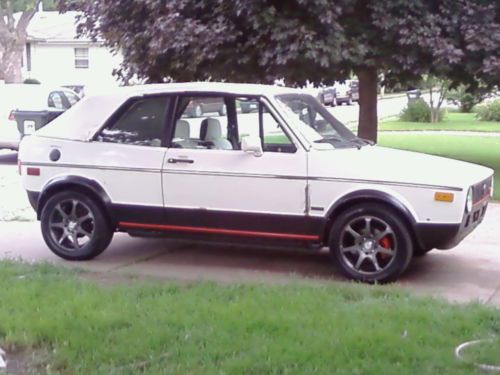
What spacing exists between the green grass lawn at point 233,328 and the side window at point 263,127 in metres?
1.42

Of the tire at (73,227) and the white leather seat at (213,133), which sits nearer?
the white leather seat at (213,133)

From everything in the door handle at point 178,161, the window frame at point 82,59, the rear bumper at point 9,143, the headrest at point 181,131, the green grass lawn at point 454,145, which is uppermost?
the window frame at point 82,59

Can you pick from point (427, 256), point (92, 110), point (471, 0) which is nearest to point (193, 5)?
point (471, 0)

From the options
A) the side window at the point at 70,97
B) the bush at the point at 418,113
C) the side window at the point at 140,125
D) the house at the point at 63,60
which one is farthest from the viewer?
the house at the point at 63,60

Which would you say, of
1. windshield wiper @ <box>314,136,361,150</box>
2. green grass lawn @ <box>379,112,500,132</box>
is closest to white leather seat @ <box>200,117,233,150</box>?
windshield wiper @ <box>314,136,361,150</box>

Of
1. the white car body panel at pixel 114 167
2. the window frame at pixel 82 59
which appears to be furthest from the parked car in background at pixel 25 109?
the window frame at pixel 82 59

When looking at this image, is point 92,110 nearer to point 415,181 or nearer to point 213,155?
point 213,155

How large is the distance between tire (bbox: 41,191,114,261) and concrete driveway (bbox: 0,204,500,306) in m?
0.14

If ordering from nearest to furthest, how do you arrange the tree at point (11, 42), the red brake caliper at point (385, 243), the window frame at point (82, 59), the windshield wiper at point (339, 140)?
the red brake caliper at point (385, 243) < the windshield wiper at point (339, 140) < the tree at point (11, 42) < the window frame at point (82, 59)

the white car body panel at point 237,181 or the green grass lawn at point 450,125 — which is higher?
the white car body panel at point 237,181

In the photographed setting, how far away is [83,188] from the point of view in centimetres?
916

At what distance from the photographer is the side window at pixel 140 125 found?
907 centimetres

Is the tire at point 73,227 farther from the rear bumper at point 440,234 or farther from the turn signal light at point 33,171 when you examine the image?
the rear bumper at point 440,234

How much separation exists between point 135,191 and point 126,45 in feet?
23.0
